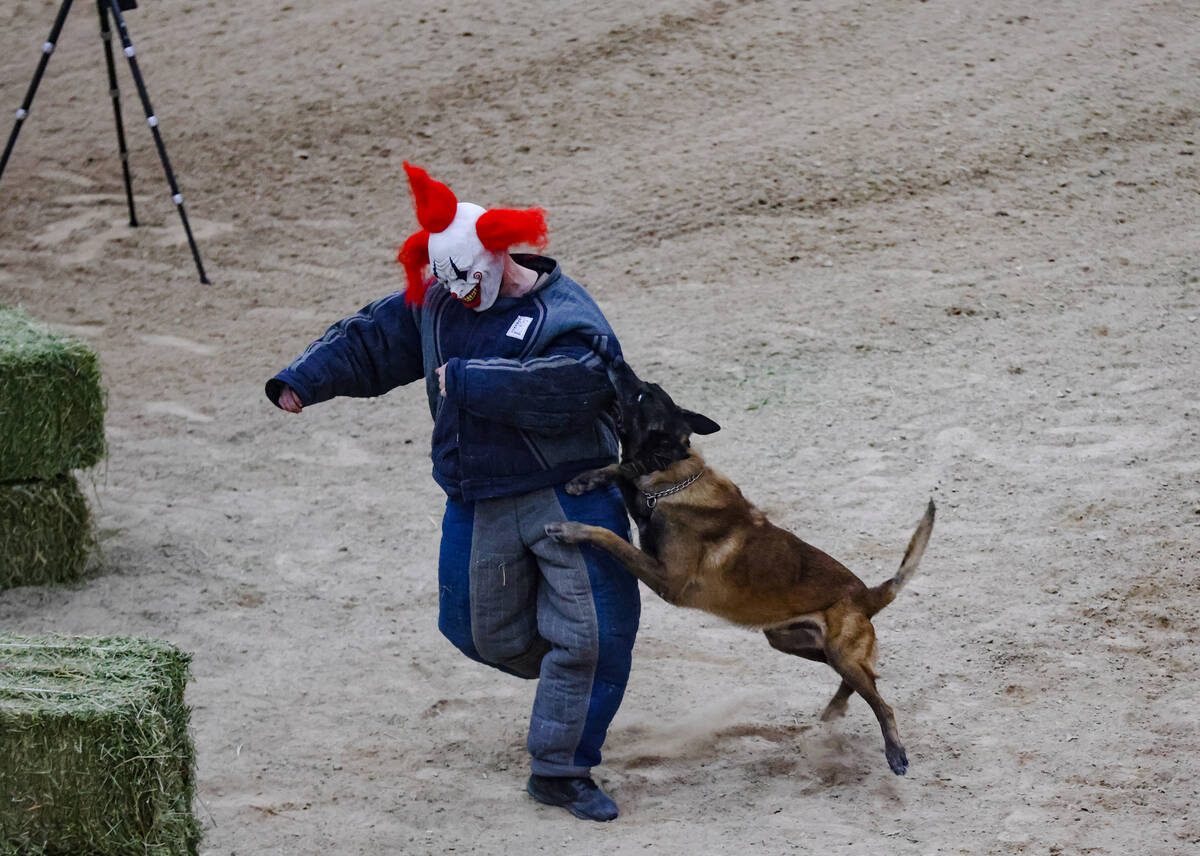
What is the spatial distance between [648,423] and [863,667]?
1.15 metres

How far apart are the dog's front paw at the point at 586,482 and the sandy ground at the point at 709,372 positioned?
1110mm

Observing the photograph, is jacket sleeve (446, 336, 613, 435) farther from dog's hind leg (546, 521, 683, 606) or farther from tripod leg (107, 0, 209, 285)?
tripod leg (107, 0, 209, 285)

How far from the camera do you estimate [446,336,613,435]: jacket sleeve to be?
4340 mm

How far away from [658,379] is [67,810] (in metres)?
4.80

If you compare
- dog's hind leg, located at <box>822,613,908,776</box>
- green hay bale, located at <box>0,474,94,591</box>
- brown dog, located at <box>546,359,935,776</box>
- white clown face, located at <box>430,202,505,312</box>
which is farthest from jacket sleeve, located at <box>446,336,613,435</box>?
green hay bale, located at <box>0,474,94,591</box>

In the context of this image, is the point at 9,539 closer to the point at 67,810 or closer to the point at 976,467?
the point at 67,810

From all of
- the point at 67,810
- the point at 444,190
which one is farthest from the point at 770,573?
the point at 67,810

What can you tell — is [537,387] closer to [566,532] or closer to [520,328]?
[520,328]

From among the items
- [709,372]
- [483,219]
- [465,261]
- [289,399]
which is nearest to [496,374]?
[465,261]

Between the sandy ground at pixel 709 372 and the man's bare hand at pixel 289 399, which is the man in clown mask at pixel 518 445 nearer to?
the man's bare hand at pixel 289 399

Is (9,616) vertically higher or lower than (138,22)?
lower

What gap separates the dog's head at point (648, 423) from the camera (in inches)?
179

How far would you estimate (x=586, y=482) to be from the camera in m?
4.67

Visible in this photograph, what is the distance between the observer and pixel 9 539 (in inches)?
253
